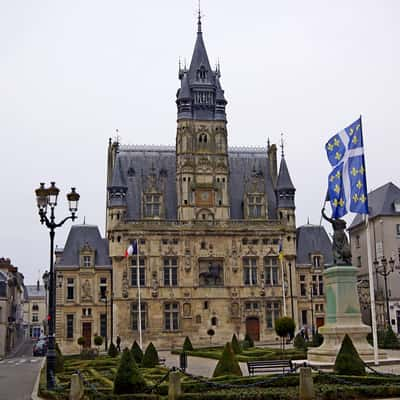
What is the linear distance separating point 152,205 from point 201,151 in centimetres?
733

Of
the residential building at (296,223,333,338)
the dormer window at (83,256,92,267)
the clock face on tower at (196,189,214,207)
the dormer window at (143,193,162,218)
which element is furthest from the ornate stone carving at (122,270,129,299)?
the residential building at (296,223,333,338)

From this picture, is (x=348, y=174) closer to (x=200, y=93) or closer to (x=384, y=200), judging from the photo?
(x=200, y=93)

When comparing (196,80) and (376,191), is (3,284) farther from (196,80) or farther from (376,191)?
(376,191)

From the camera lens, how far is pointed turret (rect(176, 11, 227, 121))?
6862 centimetres

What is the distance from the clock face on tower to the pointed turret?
7.61m

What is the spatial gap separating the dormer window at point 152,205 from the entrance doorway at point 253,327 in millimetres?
13637

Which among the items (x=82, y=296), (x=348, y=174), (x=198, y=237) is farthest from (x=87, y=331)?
(x=348, y=174)

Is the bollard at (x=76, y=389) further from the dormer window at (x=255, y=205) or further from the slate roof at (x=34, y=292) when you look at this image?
the slate roof at (x=34, y=292)

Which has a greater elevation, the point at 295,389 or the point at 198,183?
the point at 198,183

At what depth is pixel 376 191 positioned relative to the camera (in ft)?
247

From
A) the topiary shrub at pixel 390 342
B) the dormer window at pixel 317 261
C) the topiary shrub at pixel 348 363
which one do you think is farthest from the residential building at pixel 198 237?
the topiary shrub at pixel 348 363

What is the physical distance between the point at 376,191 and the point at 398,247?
8.58 metres

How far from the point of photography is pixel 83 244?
67.2m

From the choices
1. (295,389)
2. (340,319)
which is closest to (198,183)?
(340,319)
